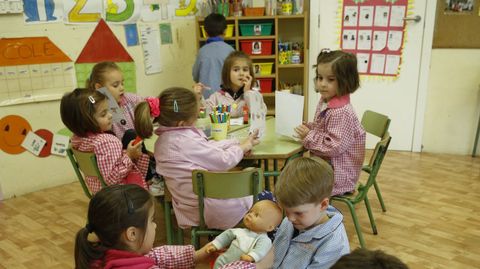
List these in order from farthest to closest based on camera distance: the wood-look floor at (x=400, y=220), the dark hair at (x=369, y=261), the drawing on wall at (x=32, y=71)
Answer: the drawing on wall at (x=32, y=71) < the wood-look floor at (x=400, y=220) < the dark hair at (x=369, y=261)

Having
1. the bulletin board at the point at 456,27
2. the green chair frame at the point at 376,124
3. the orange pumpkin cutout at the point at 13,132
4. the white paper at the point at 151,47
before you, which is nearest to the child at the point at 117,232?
the green chair frame at the point at 376,124

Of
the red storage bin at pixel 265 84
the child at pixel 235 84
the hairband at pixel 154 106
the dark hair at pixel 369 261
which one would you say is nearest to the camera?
the dark hair at pixel 369 261

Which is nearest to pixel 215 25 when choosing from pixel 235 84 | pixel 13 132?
pixel 235 84

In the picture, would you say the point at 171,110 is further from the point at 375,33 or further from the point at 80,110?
the point at 375,33

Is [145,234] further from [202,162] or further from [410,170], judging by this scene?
[410,170]

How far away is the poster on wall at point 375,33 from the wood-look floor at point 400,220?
1049 millimetres

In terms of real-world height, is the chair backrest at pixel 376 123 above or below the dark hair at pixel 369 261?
below

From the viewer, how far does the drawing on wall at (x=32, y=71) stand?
3514mm

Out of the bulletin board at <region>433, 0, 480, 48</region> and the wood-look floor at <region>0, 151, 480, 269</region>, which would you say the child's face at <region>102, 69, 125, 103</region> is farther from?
the bulletin board at <region>433, 0, 480, 48</region>

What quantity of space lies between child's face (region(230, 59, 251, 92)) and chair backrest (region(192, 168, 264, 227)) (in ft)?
4.47

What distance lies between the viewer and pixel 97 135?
7.73ft

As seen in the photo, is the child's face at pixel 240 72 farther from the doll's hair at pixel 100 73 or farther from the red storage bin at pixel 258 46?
the red storage bin at pixel 258 46

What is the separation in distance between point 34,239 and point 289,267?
2.20 m

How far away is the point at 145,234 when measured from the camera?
130cm
